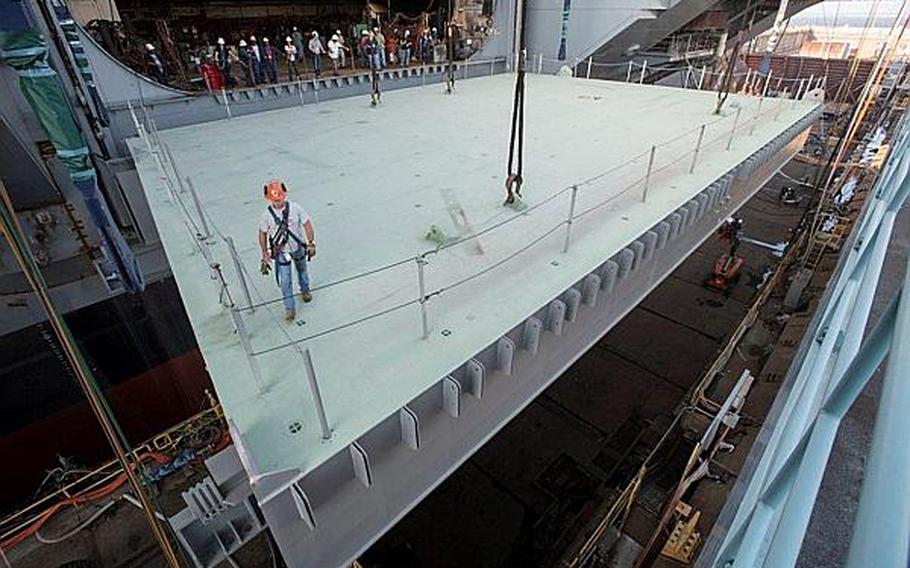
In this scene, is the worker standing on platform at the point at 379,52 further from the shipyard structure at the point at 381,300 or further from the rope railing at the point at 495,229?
the rope railing at the point at 495,229

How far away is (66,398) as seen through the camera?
338 inches

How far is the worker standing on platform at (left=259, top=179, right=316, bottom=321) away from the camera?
152 inches

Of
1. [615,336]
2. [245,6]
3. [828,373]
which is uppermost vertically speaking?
[245,6]

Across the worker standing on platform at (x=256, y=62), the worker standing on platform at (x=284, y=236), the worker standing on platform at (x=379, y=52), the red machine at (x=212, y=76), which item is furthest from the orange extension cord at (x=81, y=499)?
the worker standing on platform at (x=379, y=52)

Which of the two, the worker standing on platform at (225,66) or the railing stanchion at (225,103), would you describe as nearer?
the railing stanchion at (225,103)

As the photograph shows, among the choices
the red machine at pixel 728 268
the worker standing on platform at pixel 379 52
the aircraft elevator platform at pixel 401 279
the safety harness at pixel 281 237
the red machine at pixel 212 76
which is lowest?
the red machine at pixel 728 268

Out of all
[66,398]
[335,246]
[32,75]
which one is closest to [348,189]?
[335,246]

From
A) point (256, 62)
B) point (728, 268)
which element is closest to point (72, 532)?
point (256, 62)

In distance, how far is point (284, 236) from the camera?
12.9ft

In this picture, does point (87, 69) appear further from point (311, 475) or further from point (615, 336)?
point (615, 336)

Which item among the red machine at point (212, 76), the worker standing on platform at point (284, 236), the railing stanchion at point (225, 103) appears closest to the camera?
the worker standing on platform at point (284, 236)

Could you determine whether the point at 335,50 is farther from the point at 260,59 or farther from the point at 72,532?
the point at 72,532

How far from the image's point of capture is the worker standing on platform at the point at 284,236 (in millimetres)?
3859

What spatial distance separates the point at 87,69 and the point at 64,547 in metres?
8.30
